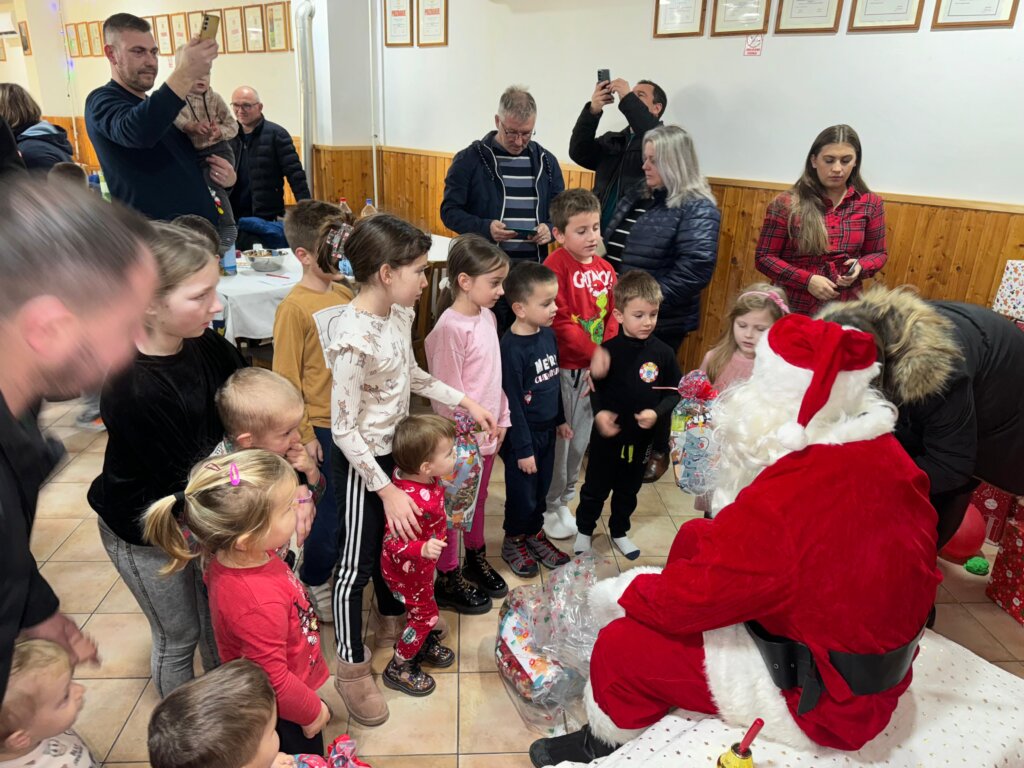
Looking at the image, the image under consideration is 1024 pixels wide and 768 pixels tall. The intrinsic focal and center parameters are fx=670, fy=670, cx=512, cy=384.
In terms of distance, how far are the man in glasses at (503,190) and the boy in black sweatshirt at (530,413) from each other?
830 mm

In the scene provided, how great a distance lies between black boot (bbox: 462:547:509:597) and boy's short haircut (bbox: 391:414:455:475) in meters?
0.75

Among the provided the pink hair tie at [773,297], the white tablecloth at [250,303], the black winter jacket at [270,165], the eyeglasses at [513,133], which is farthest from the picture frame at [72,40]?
the pink hair tie at [773,297]

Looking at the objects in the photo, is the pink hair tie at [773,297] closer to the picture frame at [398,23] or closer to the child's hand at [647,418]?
the child's hand at [647,418]

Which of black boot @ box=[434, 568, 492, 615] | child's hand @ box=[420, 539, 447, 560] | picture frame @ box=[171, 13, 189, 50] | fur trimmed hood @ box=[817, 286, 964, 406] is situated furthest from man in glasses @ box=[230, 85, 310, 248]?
fur trimmed hood @ box=[817, 286, 964, 406]

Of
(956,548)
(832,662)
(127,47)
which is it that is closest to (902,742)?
(832,662)

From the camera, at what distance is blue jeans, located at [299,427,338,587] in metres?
2.06

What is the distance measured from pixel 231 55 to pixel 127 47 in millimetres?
4861

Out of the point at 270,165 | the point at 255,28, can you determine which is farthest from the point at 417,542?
the point at 255,28

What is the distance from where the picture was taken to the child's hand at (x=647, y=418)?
2396 millimetres

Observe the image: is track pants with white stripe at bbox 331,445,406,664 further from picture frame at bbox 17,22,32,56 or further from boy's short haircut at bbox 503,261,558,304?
picture frame at bbox 17,22,32,56

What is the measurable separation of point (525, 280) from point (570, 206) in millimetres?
579

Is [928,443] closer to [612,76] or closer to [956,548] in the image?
[956,548]

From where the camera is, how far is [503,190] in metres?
3.18

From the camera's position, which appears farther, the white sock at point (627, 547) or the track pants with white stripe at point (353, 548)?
the white sock at point (627, 547)
